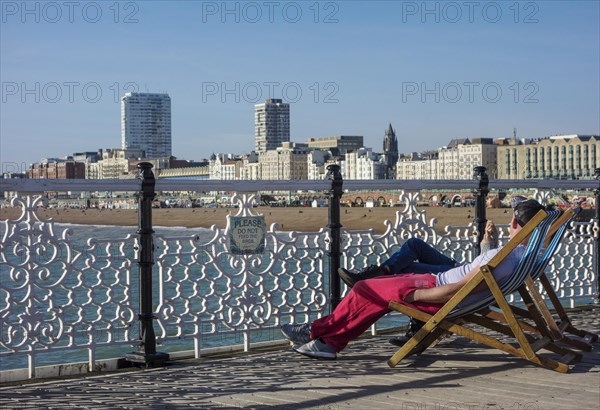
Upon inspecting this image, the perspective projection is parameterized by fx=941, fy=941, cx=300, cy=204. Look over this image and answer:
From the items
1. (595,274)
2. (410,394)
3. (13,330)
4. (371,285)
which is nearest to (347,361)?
(371,285)

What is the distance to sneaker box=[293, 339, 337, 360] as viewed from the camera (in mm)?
5910

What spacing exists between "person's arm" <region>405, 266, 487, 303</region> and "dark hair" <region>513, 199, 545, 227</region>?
17.4 inches

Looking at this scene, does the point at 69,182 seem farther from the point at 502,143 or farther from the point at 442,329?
the point at 502,143

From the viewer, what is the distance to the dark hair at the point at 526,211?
18.7 feet

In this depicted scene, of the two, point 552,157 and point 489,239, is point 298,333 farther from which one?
point 552,157

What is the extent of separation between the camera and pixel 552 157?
496 feet

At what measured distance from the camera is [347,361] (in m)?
6.02

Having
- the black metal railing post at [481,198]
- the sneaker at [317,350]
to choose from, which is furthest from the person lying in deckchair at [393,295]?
the black metal railing post at [481,198]

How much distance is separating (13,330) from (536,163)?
15337 centimetres

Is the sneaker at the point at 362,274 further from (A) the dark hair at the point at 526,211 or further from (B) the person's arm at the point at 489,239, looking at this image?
(B) the person's arm at the point at 489,239

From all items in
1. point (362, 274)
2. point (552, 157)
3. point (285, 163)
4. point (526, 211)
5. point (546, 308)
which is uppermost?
point (285, 163)

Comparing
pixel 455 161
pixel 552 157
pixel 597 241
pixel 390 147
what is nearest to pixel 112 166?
pixel 390 147

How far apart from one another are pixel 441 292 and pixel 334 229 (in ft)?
4.94

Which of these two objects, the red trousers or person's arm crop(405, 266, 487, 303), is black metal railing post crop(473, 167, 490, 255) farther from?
person's arm crop(405, 266, 487, 303)
